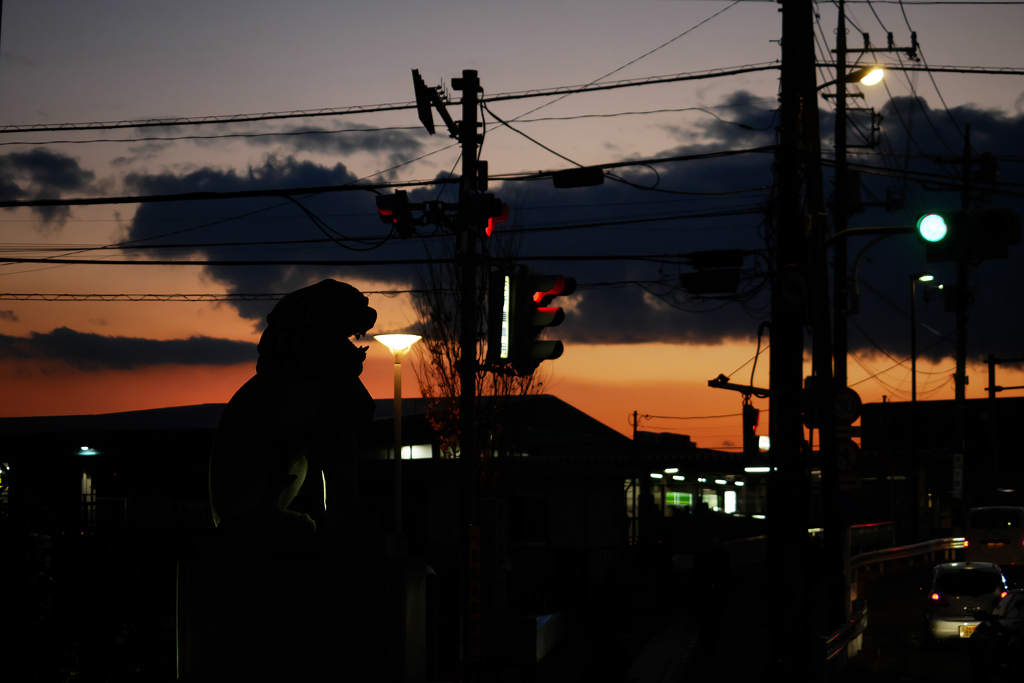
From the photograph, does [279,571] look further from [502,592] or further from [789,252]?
[502,592]

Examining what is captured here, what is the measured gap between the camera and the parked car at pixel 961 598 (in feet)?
59.6

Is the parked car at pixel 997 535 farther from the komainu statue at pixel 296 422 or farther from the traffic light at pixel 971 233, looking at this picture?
the komainu statue at pixel 296 422

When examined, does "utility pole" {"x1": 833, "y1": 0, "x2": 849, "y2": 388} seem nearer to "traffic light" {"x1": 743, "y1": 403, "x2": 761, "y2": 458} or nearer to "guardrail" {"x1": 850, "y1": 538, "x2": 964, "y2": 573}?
"traffic light" {"x1": 743, "y1": 403, "x2": 761, "y2": 458}

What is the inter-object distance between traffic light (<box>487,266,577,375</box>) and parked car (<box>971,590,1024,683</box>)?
27.1 ft

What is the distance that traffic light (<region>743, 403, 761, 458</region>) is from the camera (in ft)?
71.9

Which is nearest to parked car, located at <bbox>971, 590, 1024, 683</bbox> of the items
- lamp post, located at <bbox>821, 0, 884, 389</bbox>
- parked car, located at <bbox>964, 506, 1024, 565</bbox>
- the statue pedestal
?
→ lamp post, located at <bbox>821, 0, 884, 389</bbox>

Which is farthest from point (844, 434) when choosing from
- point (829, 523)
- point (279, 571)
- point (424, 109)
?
point (279, 571)

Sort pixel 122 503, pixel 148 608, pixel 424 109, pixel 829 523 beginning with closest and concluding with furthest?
pixel 148 608
pixel 424 109
pixel 829 523
pixel 122 503

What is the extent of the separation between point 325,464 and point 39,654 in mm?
2880

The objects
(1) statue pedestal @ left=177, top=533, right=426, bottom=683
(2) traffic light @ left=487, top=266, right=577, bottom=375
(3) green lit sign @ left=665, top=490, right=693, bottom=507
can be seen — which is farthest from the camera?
(3) green lit sign @ left=665, top=490, right=693, bottom=507

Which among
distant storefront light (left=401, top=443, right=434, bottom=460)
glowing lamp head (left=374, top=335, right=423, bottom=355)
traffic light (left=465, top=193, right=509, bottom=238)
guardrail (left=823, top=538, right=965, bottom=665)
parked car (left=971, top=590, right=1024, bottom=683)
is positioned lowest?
guardrail (left=823, top=538, right=965, bottom=665)

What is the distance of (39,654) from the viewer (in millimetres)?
7457

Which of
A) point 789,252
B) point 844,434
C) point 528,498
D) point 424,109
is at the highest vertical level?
point 424,109

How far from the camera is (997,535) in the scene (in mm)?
32438
